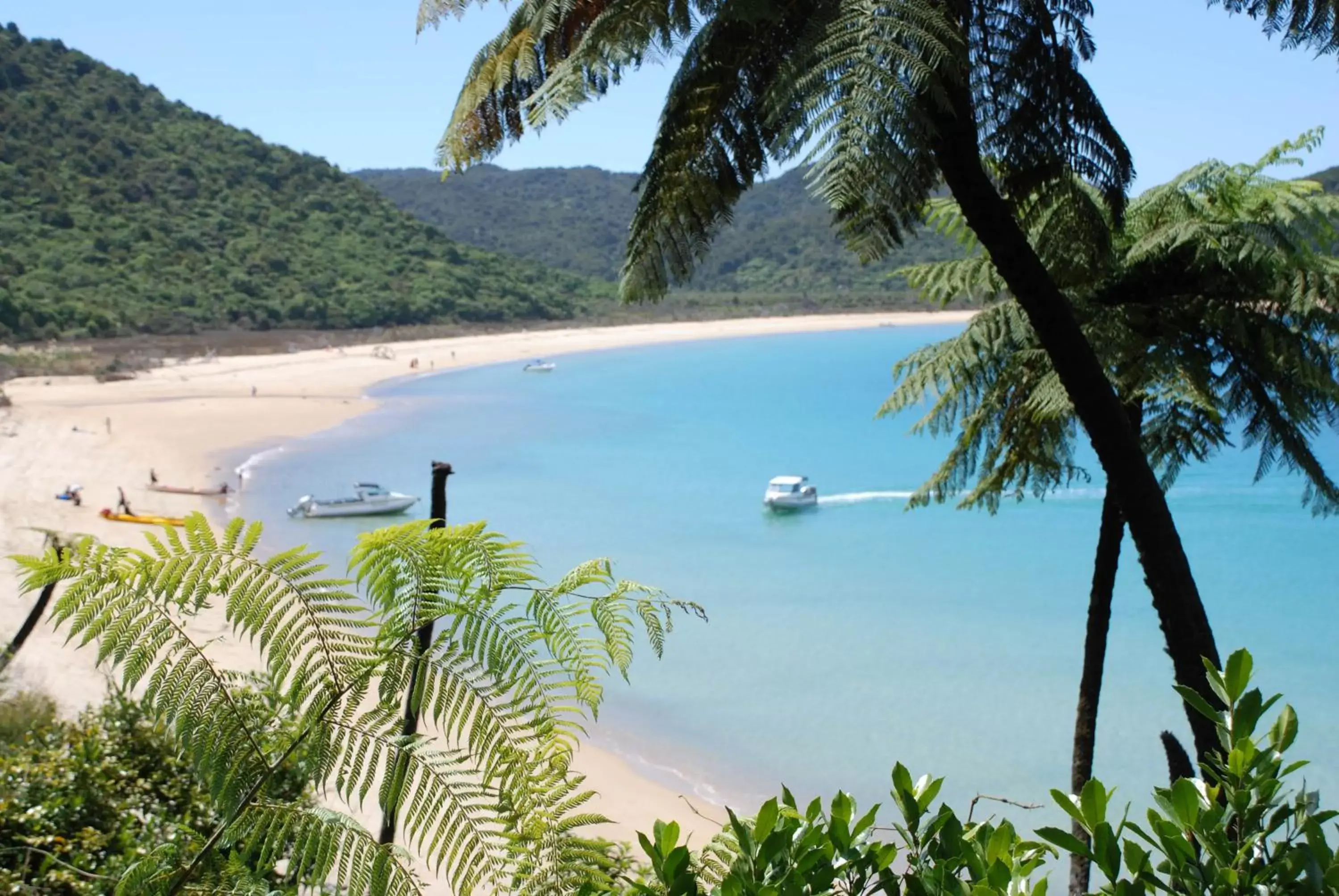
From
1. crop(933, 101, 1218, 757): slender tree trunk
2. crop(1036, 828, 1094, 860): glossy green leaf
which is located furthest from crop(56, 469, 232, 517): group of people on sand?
crop(1036, 828, 1094, 860): glossy green leaf

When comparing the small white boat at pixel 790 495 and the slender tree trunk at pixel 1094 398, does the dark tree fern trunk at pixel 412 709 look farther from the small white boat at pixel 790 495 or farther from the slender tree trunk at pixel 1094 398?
the small white boat at pixel 790 495

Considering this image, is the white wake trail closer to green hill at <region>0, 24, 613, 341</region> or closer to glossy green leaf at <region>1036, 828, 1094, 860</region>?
glossy green leaf at <region>1036, 828, 1094, 860</region>

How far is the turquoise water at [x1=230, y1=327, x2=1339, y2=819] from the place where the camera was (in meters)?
13.1

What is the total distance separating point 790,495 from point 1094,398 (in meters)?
24.0

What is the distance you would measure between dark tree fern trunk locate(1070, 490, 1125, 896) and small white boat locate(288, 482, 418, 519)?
19725 millimetres

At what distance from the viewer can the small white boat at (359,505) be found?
2333 centimetres

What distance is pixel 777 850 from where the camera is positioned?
4.70ft

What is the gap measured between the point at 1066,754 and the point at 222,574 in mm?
12760

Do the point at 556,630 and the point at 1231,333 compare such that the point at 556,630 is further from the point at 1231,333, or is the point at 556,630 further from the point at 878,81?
the point at 1231,333

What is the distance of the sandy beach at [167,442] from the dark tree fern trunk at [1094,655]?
318cm

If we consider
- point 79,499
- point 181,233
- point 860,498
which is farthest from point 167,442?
point 181,233

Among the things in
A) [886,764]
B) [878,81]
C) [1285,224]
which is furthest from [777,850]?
[886,764]

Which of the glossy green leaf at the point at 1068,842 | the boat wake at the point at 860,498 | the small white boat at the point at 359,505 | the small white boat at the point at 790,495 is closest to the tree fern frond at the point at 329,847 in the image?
the glossy green leaf at the point at 1068,842

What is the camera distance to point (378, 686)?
6.56 ft
